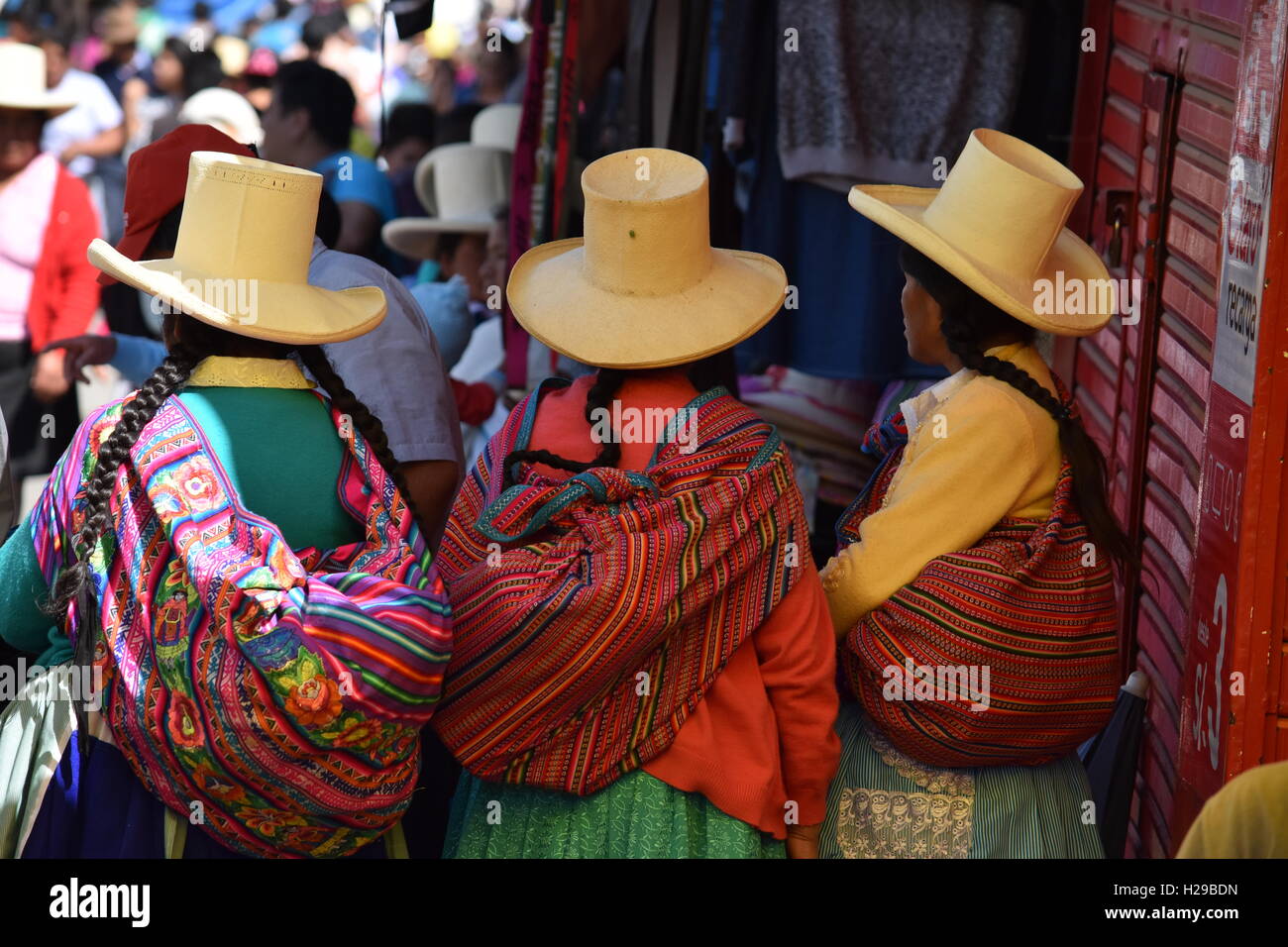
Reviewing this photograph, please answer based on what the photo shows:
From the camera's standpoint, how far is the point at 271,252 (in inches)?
113

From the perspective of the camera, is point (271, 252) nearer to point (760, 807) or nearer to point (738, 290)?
point (738, 290)

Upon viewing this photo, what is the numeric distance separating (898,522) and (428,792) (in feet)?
3.56

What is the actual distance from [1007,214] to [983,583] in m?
0.76

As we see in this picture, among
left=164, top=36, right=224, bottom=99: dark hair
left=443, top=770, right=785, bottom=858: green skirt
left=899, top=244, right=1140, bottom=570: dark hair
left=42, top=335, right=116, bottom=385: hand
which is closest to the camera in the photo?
left=443, top=770, right=785, bottom=858: green skirt

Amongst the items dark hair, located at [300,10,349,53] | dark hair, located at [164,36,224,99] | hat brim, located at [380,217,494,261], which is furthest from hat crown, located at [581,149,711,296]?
dark hair, located at [300,10,349,53]

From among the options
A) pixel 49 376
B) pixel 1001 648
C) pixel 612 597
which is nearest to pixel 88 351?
pixel 49 376

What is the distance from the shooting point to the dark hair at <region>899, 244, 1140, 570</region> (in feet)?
10.1

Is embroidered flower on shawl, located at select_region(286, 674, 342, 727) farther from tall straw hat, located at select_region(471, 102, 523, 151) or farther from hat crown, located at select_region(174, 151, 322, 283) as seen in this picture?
tall straw hat, located at select_region(471, 102, 523, 151)

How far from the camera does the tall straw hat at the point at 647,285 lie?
9.61ft

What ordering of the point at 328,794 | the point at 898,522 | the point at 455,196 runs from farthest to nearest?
the point at 455,196
the point at 898,522
the point at 328,794

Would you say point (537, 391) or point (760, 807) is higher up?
point (537, 391)

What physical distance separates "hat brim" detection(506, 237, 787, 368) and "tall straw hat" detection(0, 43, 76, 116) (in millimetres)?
3774

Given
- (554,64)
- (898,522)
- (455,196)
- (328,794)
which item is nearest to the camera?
(328,794)

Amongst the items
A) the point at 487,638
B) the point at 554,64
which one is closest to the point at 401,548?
the point at 487,638
